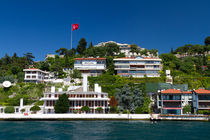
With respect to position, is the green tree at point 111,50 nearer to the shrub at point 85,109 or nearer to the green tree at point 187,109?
the shrub at point 85,109

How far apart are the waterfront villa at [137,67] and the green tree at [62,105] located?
34.6 m

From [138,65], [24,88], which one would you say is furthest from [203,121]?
[24,88]

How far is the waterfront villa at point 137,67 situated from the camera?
87.7m

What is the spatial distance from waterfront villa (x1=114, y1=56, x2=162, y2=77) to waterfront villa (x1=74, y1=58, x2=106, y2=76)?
6.52 m

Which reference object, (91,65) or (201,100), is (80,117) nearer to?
(201,100)

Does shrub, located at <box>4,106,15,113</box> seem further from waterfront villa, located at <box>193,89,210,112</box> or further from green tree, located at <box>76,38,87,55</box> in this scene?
green tree, located at <box>76,38,87,55</box>

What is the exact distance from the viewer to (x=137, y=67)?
9075 centimetres

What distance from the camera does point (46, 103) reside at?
62.6 metres

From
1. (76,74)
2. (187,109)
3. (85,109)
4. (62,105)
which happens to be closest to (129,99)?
(85,109)

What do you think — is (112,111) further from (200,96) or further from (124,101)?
(200,96)

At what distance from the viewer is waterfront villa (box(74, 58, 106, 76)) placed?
295 ft

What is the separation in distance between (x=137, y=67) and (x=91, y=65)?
68.6 ft

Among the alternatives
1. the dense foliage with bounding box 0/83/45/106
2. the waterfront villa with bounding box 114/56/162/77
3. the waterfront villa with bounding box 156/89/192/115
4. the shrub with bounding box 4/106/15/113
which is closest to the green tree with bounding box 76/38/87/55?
the waterfront villa with bounding box 114/56/162/77

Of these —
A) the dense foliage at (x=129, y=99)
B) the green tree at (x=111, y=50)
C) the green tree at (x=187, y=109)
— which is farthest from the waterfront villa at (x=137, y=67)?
the green tree at (x=187, y=109)
